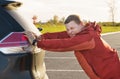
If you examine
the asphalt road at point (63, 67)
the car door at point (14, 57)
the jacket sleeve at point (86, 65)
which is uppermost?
the car door at point (14, 57)

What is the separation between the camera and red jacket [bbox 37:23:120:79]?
5.29m

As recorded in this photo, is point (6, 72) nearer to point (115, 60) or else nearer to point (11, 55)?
point (11, 55)

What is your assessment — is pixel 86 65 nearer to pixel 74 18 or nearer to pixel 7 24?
pixel 74 18

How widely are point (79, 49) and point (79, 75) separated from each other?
5.15 metres

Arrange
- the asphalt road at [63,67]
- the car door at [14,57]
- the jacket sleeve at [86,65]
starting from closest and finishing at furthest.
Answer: the car door at [14,57], the jacket sleeve at [86,65], the asphalt road at [63,67]

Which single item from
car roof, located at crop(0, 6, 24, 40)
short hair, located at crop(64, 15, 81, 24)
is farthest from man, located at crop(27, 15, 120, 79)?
car roof, located at crop(0, 6, 24, 40)

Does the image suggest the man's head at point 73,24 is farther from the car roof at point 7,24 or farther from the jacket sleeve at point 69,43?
the car roof at point 7,24

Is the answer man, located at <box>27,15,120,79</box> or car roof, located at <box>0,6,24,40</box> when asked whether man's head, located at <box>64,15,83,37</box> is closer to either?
man, located at <box>27,15,120,79</box>

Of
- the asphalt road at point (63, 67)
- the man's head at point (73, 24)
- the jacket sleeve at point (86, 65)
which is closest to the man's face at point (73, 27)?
the man's head at point (73, 24)

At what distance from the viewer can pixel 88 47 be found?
211 inches

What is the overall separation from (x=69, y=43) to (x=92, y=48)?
0.28 m

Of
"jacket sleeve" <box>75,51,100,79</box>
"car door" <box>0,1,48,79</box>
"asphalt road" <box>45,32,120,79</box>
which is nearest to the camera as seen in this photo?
"car door" <box>0,1,48,79</box>

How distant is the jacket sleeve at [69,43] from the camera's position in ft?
17.3

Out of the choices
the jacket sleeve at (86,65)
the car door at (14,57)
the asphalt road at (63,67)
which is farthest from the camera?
the asphalt road at (63,67)
